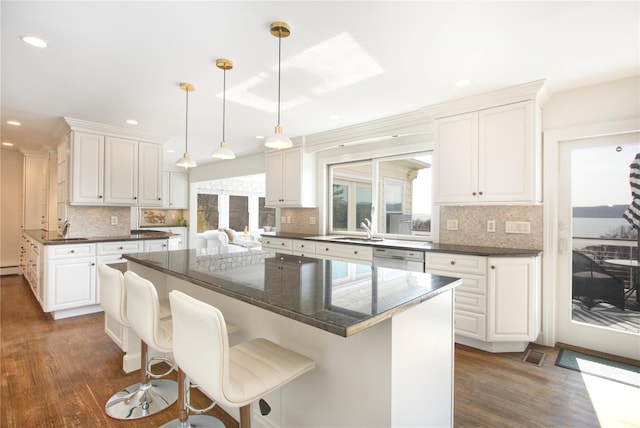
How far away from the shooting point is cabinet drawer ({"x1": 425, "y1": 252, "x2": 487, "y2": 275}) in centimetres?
289

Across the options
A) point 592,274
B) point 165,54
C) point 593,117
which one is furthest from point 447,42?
point 592,274

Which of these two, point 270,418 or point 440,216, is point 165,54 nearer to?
point 270,418

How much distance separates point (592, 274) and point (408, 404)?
109 inches

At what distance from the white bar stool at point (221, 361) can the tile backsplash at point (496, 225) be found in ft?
8.76

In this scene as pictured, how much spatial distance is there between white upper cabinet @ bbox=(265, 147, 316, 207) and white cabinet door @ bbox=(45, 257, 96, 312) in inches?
103

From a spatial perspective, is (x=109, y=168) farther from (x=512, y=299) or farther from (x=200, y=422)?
(x=512, y=299)

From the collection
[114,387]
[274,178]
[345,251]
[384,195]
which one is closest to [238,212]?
[274,178]

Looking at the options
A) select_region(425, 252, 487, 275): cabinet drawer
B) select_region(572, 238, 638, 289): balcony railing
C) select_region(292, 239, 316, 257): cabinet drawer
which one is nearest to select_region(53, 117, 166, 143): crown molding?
select_region(292, 239, 316, 257): cabinet drawer

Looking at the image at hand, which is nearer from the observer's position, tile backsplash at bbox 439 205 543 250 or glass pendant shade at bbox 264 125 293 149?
glass pendant shade at bbox 264 125 293 149

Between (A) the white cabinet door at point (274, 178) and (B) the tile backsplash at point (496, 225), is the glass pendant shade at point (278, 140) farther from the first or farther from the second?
(A) the white cabinet door at point (274, 178)

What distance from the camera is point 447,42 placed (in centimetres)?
215

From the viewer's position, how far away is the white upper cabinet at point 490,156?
112 inches

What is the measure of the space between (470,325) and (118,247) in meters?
4.27

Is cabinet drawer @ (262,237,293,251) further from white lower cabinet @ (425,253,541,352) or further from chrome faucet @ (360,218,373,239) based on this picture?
white lower cabinet @ (425,253,541,352)
